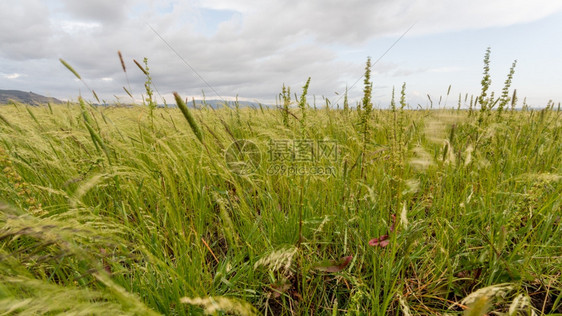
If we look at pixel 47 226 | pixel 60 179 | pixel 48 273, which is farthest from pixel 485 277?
pixel 60 179

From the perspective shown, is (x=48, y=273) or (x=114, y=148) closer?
(x=48, y=273)

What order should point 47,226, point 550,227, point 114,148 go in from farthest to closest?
point 114,148
point 550,227
point 47,226

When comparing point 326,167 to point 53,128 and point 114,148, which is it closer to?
point 114,148

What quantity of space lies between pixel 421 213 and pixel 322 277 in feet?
2.69

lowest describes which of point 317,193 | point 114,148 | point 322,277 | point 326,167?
point 322,277

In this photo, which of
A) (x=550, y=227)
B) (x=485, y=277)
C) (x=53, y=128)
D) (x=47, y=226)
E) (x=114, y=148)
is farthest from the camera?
(x=53, y=128)

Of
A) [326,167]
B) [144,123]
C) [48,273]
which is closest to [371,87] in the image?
[326,167]

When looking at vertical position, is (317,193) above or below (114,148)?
below

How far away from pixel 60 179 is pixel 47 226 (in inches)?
60.1

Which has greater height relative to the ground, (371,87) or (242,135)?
(371,87)

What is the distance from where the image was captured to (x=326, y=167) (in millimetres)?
1906

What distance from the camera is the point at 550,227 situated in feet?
4.62

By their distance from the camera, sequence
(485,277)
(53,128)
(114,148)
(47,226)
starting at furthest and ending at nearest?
1. (53,128)
2. (114,148)
3. (485,277)
4. (47,226)

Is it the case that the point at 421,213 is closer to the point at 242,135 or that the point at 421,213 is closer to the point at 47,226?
the point at 47,226
